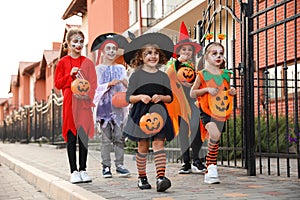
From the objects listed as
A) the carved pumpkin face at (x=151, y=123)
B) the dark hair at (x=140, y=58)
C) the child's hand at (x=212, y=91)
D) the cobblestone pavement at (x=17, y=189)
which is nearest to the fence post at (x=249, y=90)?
the child's hand at (x=212, y=91)

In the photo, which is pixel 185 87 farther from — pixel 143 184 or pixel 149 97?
pixel 143 184

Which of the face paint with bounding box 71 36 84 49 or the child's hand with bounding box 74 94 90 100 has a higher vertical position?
the face paint with bounding box 71 36 84 49

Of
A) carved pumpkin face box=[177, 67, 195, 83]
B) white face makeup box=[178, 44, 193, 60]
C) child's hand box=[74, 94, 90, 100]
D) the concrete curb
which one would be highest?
white face makeup box=[178, 44, 193, 60]

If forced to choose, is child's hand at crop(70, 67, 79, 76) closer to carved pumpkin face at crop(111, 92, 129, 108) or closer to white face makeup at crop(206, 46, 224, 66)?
carved pumpkin face at crop(111, 92, 129, 108)

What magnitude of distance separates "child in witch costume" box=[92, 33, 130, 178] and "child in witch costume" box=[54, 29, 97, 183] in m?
0.24

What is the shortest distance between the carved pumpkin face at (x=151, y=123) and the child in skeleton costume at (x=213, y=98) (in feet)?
2.44

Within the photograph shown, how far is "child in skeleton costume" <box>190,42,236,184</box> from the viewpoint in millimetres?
5492

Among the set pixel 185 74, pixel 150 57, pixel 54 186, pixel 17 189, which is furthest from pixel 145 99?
pixel 17 189

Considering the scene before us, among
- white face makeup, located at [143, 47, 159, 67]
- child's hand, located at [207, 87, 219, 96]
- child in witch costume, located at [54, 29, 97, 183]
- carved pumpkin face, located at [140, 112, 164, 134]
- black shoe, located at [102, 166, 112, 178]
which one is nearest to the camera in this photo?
carved pumpkin face, located at [140, 112, 164, 134]

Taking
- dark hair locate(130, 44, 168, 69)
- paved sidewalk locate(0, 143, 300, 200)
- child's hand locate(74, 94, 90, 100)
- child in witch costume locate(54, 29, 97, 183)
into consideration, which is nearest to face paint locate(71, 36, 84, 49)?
child in witch costume locate(54, 29, 97, 183)

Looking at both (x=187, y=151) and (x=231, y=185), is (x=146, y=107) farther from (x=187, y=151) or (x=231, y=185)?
(x=187, y=151)

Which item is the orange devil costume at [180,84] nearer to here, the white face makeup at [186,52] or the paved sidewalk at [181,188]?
the white face makeup at [186,52]

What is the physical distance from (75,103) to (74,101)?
26 millimetres

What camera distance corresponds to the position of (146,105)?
16.9ft
